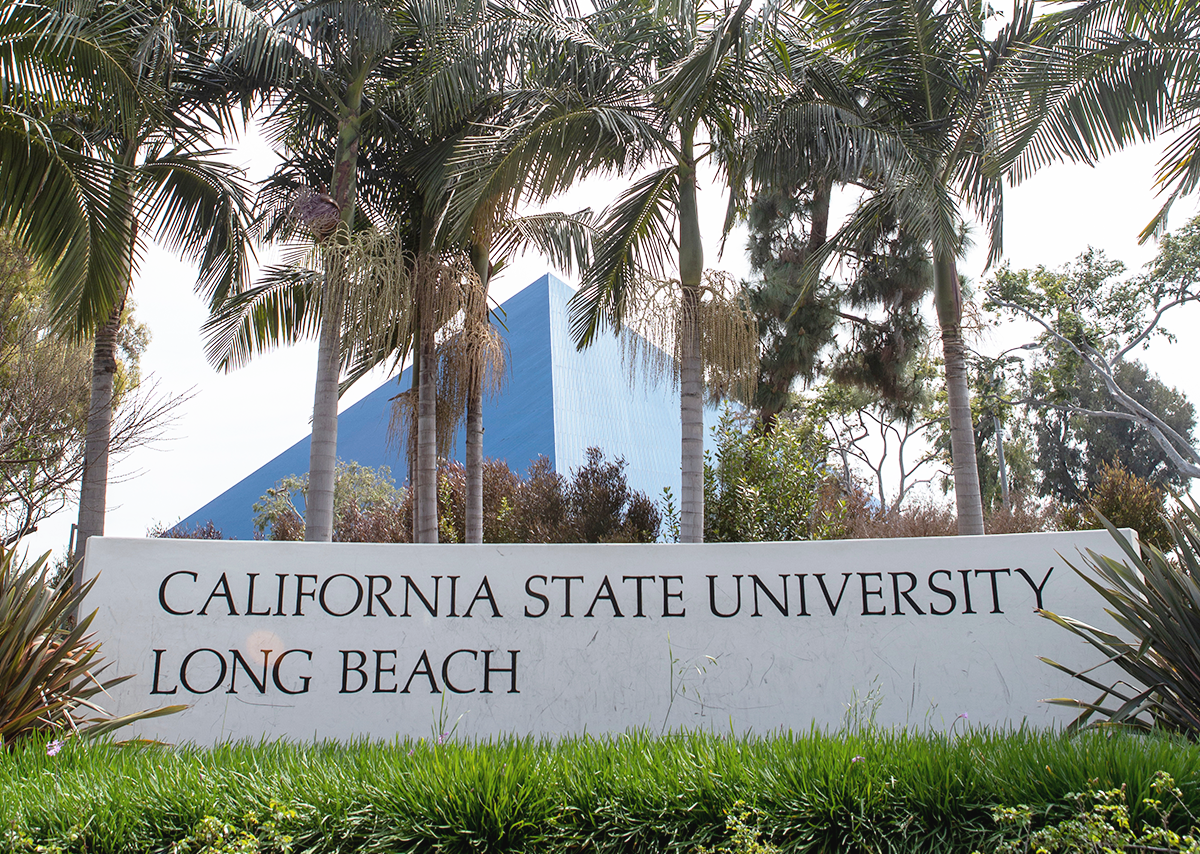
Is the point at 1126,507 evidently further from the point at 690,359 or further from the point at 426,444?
the point at 426,444

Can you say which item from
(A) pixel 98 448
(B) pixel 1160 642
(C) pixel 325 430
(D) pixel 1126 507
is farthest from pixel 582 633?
(D) pixel 1126 507

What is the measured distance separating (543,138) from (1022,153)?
4.63 metres

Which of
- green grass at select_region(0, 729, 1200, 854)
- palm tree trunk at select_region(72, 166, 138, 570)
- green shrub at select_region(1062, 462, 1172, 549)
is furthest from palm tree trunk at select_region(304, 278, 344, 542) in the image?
green shrub at select_region(1062, 462, 1172, 549)

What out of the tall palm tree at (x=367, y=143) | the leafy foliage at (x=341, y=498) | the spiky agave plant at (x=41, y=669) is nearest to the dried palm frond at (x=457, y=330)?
the tall palm tree at (x=367, y=143)

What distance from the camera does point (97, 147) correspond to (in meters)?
10.1

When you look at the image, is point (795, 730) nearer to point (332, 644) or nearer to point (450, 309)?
point (332, 644)

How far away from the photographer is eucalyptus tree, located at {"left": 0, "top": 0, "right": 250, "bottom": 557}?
24.1ft

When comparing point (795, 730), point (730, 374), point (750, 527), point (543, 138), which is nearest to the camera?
point (795, 730)

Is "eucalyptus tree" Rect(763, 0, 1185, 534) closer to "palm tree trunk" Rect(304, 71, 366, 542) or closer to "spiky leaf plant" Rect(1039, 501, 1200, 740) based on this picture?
"spiky leaf plant" Rect(1039, 501, 1200, 740)

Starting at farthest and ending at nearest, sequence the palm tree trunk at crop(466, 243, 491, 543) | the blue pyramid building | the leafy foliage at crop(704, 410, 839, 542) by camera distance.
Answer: the blue pyramid building → the leafy foliage at crop(704, 410, 839, 542) → the palm tree trunk at crop(466, 243, 491, 543)

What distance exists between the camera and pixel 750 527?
11883mm

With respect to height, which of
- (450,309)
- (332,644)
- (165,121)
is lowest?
(332,644)

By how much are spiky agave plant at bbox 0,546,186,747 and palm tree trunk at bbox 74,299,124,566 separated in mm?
4132

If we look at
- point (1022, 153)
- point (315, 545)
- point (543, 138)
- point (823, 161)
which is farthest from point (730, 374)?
point (315, 545)
